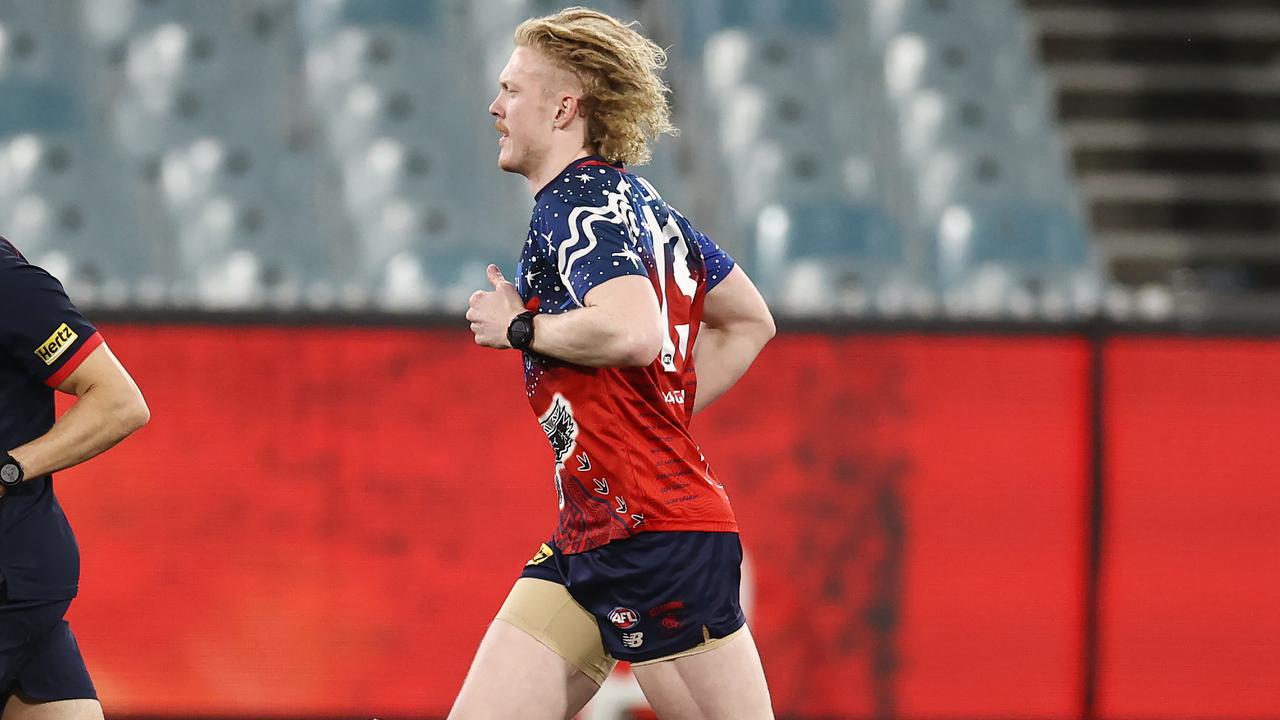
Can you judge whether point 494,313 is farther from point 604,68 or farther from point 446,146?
point 446,146

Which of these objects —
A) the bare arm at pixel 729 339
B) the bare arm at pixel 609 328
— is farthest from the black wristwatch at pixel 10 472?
the bare arm at pixel 729 339

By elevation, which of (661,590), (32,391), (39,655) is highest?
(32,391)

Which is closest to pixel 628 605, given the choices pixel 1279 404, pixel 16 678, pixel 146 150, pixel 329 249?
pixel 16 678

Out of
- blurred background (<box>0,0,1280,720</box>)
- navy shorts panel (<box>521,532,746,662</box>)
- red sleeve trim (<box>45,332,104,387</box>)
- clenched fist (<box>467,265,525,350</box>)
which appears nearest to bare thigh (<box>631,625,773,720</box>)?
navy shorts panel (<box>521,532,746,662</box>)

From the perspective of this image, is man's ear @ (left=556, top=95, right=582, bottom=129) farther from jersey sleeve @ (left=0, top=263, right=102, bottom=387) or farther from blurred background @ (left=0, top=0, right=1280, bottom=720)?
blurred background @ (left=0, top=0, right=1280, bottom=720)

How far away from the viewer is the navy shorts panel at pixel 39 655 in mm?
3150

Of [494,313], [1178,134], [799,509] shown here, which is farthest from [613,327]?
[1178,134]

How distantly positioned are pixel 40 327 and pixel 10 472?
11.7 inches

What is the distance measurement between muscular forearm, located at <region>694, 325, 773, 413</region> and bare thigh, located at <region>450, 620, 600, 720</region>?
70 centimetres

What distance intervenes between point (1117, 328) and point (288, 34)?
4.84m

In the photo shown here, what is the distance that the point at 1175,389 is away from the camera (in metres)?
5.38

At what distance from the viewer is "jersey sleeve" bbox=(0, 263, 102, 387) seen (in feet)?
10.1

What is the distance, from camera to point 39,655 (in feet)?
10.7

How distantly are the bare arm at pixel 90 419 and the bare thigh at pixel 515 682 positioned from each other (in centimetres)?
86
